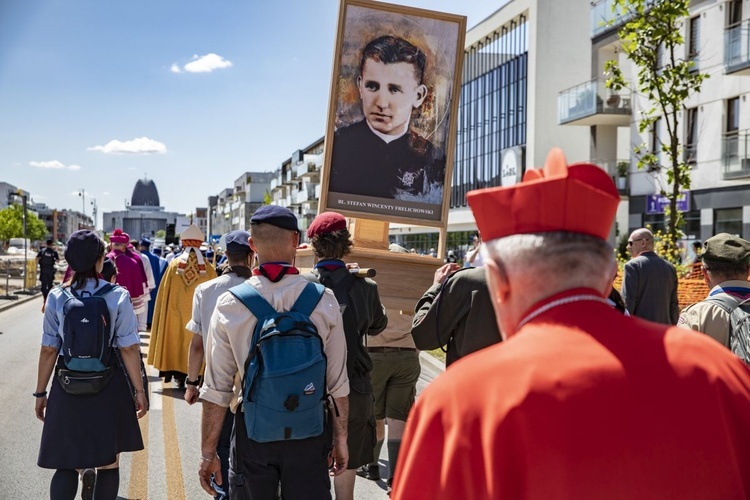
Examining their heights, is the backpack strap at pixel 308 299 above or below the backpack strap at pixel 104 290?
above

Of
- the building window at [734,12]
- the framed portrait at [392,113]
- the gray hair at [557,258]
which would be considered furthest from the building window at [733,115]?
the gray hair at [557,258]

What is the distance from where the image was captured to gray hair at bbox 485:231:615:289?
1.55 m

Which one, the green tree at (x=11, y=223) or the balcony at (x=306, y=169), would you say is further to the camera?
the green tree at (x=11, y=223)

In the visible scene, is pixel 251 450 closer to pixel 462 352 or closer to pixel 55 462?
pixel 462 352

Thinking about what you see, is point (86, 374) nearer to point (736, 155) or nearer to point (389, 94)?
point (389, 94)

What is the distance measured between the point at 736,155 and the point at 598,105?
830 centimetres

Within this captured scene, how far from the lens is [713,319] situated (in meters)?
4.34

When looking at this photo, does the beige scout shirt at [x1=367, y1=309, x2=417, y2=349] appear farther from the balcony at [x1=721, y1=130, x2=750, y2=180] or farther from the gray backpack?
the balcony at [x1=721, y1=130, x2=750, y2=180]

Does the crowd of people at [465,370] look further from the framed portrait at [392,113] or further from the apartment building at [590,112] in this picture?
A: the framed portrait at [392,113]

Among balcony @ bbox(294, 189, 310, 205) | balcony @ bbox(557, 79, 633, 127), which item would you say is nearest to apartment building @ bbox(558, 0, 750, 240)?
balcony @ bbox(557, 79, 633, 127)

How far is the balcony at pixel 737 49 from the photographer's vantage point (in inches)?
940

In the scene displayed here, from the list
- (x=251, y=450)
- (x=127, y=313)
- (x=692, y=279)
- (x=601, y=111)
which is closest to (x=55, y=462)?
(x=127, y=313)

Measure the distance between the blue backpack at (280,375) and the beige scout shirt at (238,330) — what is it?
0.06 m

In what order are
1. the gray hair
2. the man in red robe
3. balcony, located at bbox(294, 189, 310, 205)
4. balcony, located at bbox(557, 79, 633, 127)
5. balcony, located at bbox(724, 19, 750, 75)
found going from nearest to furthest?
1. the man in red robe
2. the gray hair
3. balcony, located at bbox(724, 19, 750, 75)
4. balcony, located at bbox(557, 79, 633, 127)
5. balcony, located at bbox(294, 189, 310, 205)
